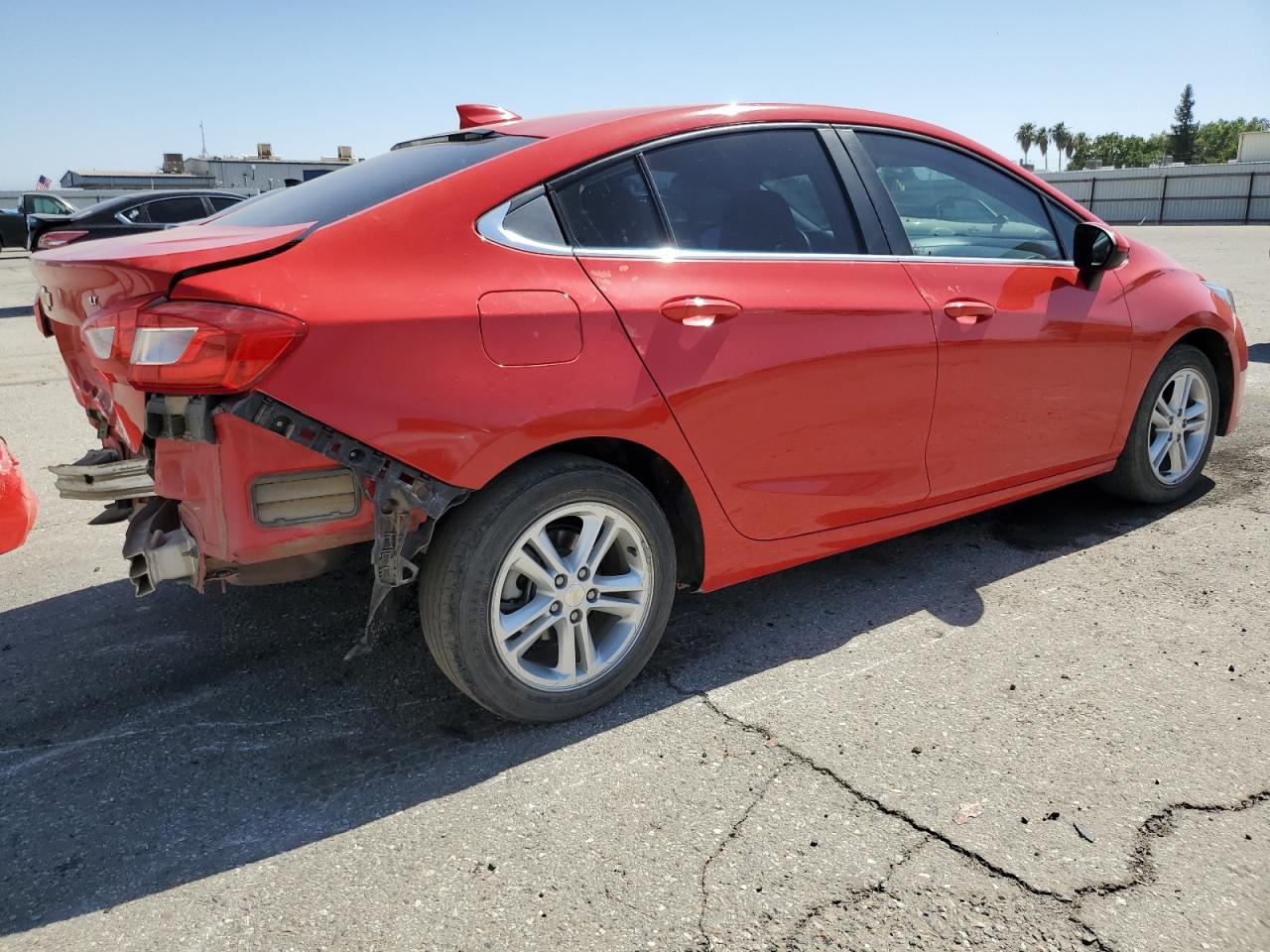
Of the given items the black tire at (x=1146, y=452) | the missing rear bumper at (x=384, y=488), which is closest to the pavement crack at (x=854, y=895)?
the missing rear bumper at (x=384, y=488)

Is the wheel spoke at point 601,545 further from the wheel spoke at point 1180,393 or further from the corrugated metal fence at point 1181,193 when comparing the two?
A: the corrugated metal fence at point 1181,193

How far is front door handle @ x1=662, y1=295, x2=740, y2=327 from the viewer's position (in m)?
2.88

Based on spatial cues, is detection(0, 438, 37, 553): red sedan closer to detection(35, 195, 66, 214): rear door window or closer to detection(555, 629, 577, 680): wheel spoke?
detection(555, 629, 577, 680): wheel spoke

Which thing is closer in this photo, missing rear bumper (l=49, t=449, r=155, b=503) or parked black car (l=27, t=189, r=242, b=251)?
missing rear bumper (l=49, t=449, r=155, b=503)

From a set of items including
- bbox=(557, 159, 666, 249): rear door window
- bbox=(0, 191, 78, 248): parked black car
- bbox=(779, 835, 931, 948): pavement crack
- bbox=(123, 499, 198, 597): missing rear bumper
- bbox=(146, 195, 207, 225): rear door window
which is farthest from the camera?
bbox=(0, 191, 78, 248): parked black car

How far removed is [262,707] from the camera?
3.07m

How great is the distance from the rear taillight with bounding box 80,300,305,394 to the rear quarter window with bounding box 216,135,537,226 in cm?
43

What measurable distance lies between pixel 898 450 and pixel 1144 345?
5.06 ft

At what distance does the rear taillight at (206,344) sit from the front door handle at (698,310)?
103cm

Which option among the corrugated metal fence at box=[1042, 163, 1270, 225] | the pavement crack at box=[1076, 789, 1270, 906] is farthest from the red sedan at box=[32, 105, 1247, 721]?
the corrugated metal fence at box=[1042, 163, 1270, 225]

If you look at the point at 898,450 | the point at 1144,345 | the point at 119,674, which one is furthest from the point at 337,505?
the point at 1144,345

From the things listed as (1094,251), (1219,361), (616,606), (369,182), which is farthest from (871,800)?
(1219,361)

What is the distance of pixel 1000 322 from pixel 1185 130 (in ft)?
395

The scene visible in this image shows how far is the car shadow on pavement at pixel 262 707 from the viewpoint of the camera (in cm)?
246
